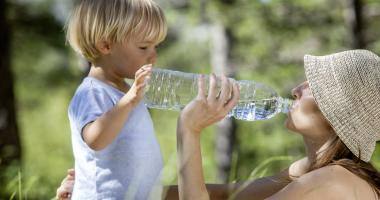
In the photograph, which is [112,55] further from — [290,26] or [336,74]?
[290,26]

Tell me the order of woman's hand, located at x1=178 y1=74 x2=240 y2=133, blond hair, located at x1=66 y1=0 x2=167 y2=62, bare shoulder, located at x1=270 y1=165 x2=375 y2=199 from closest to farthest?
woman's hand, located at x1=178 y1=74 x2=240 y2=133
bare shoulder, located at x1=270 y1=165 x2=375 y2=199
blond hair, located at x1=66 y1=0 x2=167 y2=62

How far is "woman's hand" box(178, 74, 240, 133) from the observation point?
2428 millimetres

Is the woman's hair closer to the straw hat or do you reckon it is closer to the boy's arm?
the straw hat

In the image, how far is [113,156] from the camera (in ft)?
8.75

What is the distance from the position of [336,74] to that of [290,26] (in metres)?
8.49

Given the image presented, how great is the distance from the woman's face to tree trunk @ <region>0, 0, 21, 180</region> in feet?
15.1

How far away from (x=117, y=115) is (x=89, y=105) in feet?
0.55

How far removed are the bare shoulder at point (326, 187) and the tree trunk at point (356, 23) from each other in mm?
7383

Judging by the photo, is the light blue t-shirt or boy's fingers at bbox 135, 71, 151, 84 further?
the light blue t-shirt

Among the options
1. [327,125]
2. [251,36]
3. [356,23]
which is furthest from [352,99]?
[251,36]

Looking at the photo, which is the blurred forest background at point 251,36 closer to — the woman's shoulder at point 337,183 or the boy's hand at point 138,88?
the boy's hand at point 138,88

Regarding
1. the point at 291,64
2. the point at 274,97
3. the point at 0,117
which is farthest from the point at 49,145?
the point at 274,97

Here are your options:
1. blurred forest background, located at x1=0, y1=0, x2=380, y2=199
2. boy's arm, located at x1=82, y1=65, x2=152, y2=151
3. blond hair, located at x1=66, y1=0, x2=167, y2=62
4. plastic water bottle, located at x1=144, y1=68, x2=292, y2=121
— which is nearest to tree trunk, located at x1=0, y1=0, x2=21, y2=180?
blurred forest background, located at x1=0, y1=0, x2=380, y2=199

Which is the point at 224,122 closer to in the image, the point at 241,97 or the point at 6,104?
the point at 6,104
